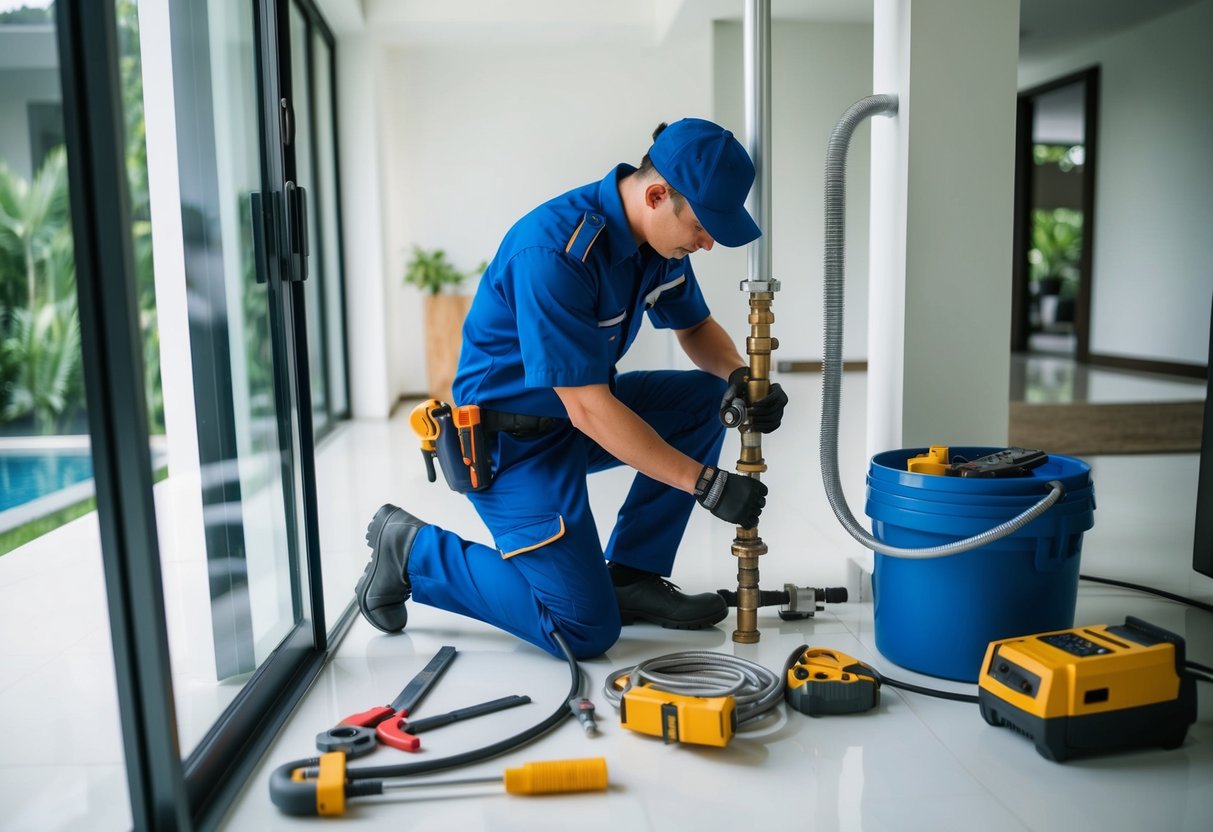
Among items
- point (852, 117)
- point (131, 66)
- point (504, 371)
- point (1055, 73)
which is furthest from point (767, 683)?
point (1055, 73)

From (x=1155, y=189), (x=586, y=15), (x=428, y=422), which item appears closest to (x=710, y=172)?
(x=428, y=422)

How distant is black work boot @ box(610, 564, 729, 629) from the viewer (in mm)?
1955

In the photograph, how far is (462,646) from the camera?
6.18ft

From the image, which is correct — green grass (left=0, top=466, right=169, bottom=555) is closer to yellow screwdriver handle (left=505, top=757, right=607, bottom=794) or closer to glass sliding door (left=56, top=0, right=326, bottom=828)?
glass sliding door (left=56, top=0, right=326, bottom=828)

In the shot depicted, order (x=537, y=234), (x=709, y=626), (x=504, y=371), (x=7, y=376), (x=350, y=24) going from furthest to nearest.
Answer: (x=350, y=24) < (x=709, y=626) < (x=504, y=371) < (x=537, y=234) < (x=7, y=376)

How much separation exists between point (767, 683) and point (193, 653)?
0.93 metres

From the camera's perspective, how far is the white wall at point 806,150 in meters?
6.28

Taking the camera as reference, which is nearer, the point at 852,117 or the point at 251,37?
the point at 251,37

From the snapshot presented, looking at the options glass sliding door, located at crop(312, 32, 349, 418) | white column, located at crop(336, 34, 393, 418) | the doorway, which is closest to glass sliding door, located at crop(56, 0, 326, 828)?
glass sliding door, located at crop(312, 32, 349, 418)

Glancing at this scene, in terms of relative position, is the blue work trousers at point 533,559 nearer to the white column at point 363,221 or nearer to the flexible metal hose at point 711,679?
the flexible metal hose at point 711,679

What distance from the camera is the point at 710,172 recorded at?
5.29 ft

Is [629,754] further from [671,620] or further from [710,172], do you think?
[710,172]

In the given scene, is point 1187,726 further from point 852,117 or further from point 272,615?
point 272,615

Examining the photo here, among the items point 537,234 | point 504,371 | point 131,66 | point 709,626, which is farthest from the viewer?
point 709,626
